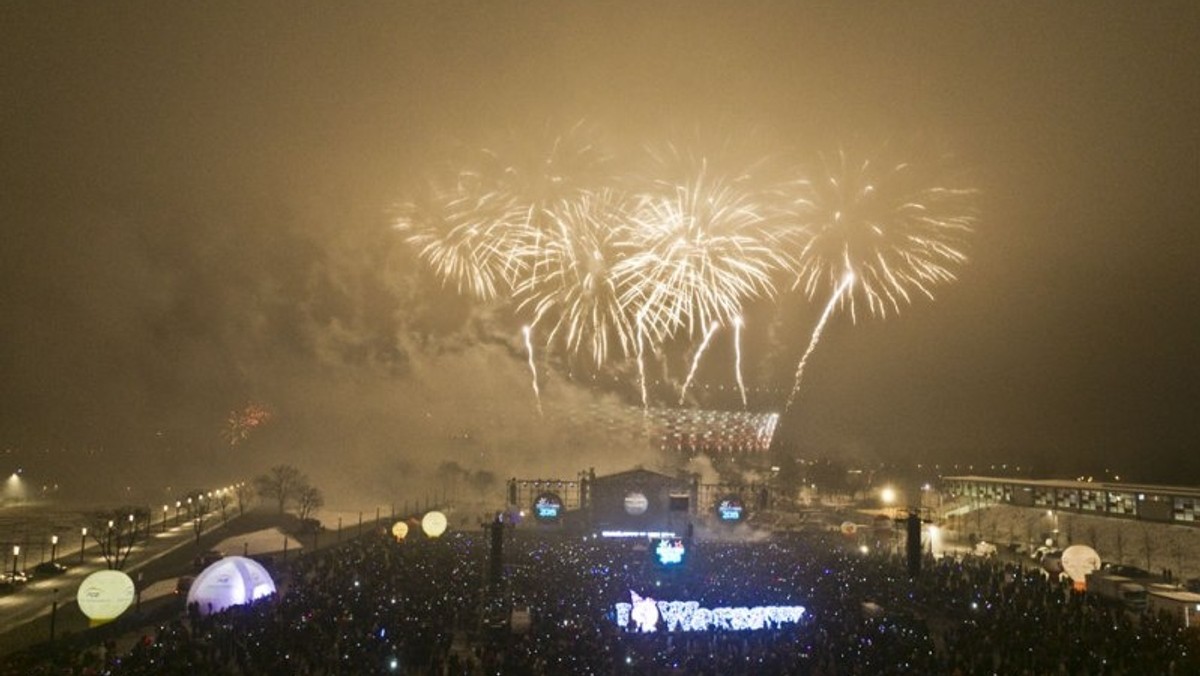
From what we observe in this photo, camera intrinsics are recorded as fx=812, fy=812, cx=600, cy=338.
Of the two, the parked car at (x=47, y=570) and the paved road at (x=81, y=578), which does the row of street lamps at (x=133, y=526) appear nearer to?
the parked car at (x=47, y=570)

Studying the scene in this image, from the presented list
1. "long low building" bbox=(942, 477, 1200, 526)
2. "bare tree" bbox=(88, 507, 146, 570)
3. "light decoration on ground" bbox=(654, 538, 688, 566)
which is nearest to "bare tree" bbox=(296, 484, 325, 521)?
"bare tree" bbox=(88, 507, 146, 570)

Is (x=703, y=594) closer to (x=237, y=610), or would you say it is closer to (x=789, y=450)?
(x=237, y=610)

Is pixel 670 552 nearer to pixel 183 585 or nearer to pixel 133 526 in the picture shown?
pixel 183 585

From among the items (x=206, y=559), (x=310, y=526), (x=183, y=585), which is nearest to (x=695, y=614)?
(x=183, y=585)

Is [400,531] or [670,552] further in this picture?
[400,531]

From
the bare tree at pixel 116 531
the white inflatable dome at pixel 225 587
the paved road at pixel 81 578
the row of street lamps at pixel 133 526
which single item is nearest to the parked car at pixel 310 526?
the paved road at pixel 81 578

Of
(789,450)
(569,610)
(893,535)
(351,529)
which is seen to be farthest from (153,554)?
(789,450)

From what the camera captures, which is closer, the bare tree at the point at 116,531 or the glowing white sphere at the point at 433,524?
the bare tree at the point at 116,531
